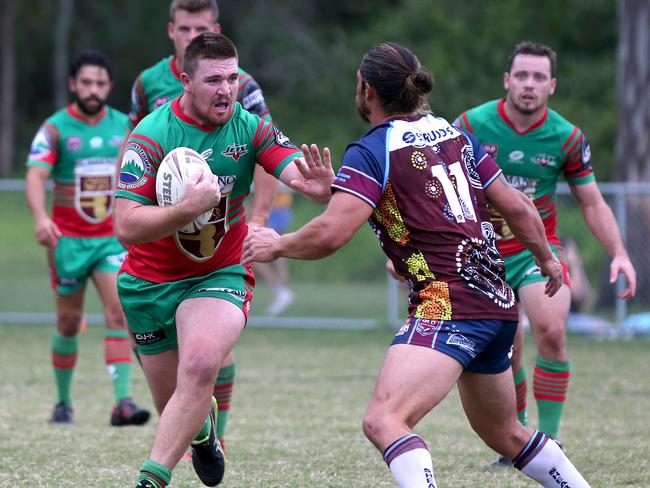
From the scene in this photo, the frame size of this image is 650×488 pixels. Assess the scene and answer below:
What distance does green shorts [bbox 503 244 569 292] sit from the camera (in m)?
6.39

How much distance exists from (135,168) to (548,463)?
6.65 feet

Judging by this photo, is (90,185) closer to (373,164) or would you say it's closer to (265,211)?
(265,211)

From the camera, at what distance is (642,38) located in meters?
14.4

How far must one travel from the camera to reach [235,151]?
5102 mm

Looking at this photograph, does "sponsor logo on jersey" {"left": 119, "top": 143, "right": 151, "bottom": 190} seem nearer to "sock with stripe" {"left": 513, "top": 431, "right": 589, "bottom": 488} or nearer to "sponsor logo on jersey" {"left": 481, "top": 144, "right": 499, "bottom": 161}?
"sock with stripe" {"left": 513, "top": 431, "right": 589, "bottom": 488}

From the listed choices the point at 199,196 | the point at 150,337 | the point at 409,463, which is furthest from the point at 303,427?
the point at 409,463

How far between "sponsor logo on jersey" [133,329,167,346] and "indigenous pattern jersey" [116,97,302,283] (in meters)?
0.23

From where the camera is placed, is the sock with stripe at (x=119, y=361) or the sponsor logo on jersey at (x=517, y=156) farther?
the sock with stripe at (x=119, y=361)

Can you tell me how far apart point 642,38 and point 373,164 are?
1091 cm

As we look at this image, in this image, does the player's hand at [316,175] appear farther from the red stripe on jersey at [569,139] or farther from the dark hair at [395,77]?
the red stripe on jersey at [569,139]

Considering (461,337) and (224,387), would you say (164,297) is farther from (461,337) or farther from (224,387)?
(461,337)

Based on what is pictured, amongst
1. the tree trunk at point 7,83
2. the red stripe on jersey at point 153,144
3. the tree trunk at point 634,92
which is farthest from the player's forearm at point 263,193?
the tree trunk at point 7,83

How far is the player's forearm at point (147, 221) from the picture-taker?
4.61m

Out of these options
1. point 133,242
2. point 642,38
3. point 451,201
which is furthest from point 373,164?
point 642,38
